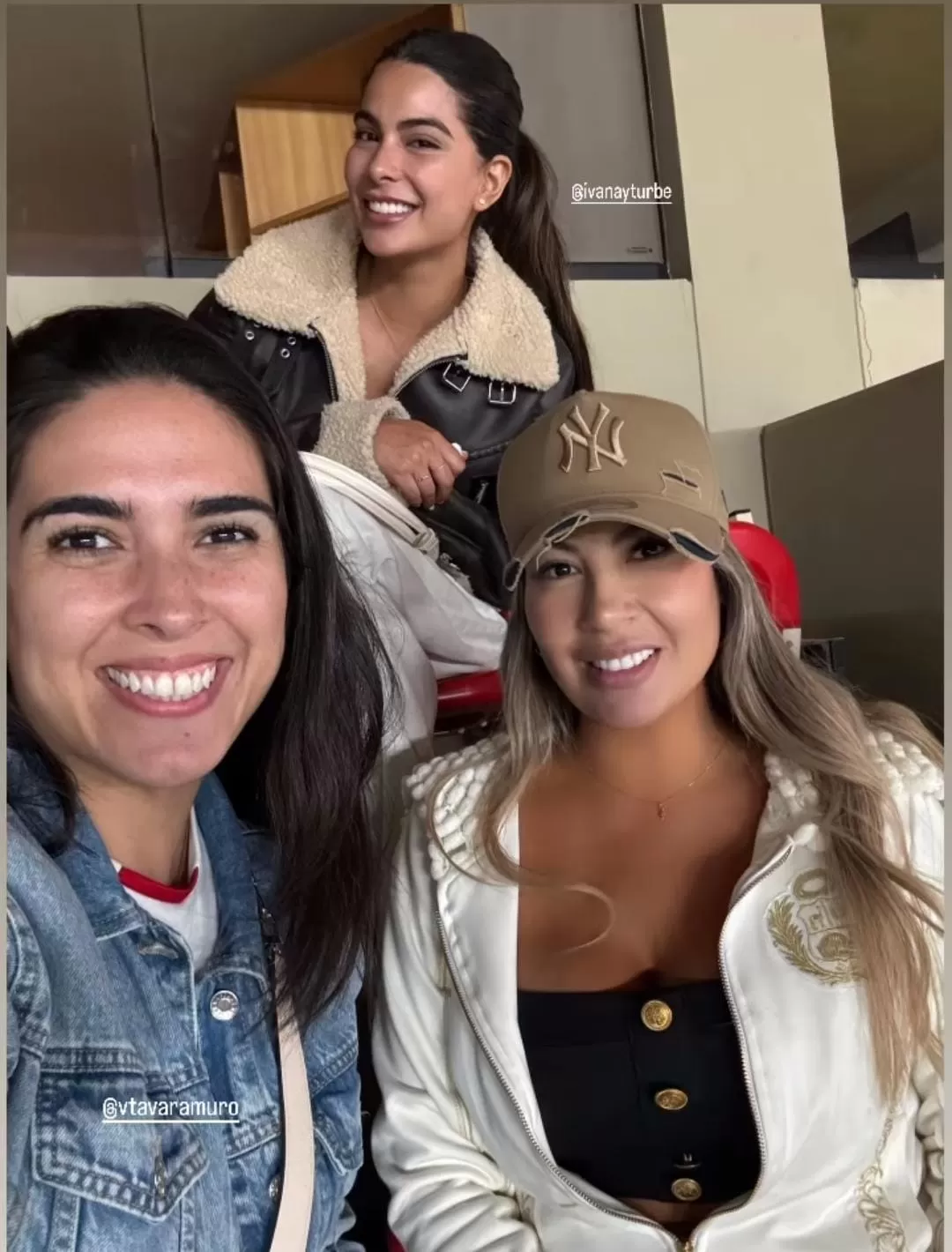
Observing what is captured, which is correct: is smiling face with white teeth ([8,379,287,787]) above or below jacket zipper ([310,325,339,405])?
below

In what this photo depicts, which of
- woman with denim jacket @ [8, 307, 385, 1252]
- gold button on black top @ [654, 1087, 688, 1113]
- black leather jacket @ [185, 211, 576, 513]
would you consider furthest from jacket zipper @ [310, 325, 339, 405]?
gold button on black top @ [654, 1087, 688, 1113]

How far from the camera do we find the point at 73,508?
653mm

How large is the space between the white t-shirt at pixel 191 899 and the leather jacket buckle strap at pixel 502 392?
41 cm

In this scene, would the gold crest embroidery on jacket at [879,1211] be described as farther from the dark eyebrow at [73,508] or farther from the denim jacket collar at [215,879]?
the dark eyebrow at [73,508]

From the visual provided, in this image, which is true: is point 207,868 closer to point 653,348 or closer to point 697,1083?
point 697,1083

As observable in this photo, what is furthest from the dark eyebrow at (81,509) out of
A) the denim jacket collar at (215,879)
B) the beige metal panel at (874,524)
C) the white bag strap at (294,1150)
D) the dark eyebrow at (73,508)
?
the beige metal panel at (874,524)

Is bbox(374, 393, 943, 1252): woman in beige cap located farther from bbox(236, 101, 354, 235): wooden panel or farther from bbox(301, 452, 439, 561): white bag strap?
bbox(236, 101, 354, 235): wooden panel

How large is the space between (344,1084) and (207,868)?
0.20 meters

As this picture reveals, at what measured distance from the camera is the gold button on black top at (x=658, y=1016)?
0.74 m

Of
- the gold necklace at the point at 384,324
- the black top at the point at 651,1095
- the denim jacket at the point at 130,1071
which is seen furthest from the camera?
the gold necklace at the point at 384,324

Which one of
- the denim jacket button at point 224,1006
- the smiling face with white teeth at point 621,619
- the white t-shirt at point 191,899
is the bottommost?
the denim jacket button at point 224,1006

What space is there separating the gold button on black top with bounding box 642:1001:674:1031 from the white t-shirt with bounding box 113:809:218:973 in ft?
1.05

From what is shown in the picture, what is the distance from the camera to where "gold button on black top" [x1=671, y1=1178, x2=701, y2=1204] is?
74cm

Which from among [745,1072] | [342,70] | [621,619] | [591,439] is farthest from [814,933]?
[342,70]
